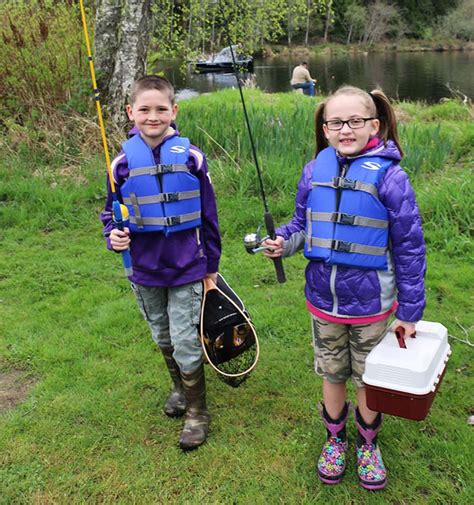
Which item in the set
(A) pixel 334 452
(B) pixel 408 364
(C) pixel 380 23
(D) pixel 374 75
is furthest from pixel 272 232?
(C) pixel 380 23

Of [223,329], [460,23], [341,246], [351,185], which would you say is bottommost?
[460,23]

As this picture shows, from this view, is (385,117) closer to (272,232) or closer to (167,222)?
(272,232)

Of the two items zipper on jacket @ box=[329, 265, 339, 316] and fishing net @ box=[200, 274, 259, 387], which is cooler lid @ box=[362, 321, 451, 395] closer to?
zipper on jacket @ box=[329, 265, 339, 316]

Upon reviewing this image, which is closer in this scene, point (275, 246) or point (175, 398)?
point (275, 246)

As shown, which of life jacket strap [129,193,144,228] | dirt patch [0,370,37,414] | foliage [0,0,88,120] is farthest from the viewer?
foliage [0,0,88,120]

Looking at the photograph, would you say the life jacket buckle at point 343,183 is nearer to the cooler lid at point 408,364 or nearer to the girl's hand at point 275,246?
the girl's hand at point 275,246

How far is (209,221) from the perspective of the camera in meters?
2.78

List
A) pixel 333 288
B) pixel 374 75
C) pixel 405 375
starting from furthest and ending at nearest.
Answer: pixel 374 75 < pixel 333 288 < pixel 405 375

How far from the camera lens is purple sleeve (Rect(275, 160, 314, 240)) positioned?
2.42 meters

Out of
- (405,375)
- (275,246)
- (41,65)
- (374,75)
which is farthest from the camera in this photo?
(374,75)

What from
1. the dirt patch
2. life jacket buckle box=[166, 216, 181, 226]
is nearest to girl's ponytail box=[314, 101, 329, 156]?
life jacket buckle box=[166, 216, 181, 226]

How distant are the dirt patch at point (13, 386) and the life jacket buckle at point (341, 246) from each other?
2138 mm

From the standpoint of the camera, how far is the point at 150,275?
2.69 m

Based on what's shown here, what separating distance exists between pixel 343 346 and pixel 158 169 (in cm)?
119
